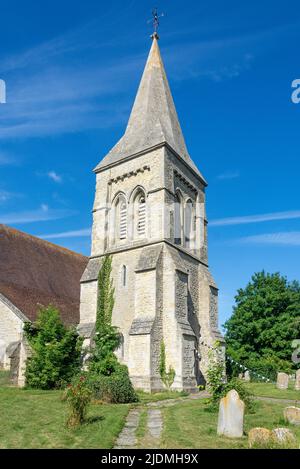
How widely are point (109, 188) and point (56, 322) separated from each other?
32.4ft

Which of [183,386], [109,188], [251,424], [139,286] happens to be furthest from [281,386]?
[109,188]

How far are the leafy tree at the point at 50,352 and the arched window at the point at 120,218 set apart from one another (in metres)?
6.88

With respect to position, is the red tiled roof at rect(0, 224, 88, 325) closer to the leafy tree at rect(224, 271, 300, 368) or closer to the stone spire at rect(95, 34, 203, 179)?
the stone spire at rect(95, 34, 203, 179)

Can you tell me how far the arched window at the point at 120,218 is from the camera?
936 inches

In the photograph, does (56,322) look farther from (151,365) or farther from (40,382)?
(151,365)

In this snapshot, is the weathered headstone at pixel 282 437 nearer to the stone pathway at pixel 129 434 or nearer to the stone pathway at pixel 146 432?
the stone pathway at pixel 146 432

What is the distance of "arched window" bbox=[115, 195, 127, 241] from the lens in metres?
23.8

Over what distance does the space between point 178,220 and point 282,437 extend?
1720 cm

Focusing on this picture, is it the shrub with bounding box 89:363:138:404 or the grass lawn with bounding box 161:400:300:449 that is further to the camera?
the shrub with bounding box 89:363:138:404

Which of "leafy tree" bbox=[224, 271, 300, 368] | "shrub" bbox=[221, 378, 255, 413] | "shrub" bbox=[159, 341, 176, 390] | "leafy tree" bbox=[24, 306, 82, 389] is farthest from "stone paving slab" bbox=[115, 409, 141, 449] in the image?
"leafy tree" bbox=[224, 271, 300, 368]

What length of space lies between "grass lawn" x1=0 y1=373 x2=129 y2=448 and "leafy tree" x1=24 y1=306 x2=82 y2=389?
3.14m

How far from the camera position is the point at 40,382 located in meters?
16.6

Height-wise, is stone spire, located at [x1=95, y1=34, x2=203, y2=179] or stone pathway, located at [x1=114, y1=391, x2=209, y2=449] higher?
stone spire, located at [x1=95, y1=34, x2=203, y2=179]

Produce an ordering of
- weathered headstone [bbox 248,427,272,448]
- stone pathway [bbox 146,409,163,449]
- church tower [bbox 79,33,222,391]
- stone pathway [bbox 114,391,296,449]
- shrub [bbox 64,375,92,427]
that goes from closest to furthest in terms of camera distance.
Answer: weathered headstone [bbox 248,427,272,448]
stone pathway [bbox 114,391,296,449]
stone pathway [bbox 146,409,163,449]
shrub [bbox 64,375,92,427]
church tower [bbox 79,33,222,391]
